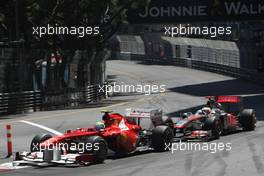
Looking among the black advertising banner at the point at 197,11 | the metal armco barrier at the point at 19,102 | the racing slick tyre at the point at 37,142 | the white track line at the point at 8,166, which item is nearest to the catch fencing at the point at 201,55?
the black advertising banner at the point at 197,11

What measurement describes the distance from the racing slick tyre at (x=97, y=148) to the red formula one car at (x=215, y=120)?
4703 mm

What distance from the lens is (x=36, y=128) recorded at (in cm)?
2494

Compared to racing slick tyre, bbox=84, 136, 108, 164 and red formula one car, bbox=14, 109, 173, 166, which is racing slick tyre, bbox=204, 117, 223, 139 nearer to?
red formula one car, bbox=14, 109, 173, 166

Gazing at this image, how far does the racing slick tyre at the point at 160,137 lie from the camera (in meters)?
17.4

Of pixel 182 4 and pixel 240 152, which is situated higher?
pixel 182 4

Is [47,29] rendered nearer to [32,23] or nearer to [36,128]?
[32,23]

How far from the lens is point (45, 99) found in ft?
119

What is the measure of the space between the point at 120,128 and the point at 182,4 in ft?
123

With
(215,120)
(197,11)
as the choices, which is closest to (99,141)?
(215,120)

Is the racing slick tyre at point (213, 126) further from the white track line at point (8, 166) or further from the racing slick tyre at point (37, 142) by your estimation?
the white track line at point (8, 166)

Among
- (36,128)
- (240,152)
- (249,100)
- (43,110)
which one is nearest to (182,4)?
(249,100)

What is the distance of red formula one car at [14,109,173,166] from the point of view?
15133mm

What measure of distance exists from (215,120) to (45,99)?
1785cm

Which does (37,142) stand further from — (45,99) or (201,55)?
(201,55)
